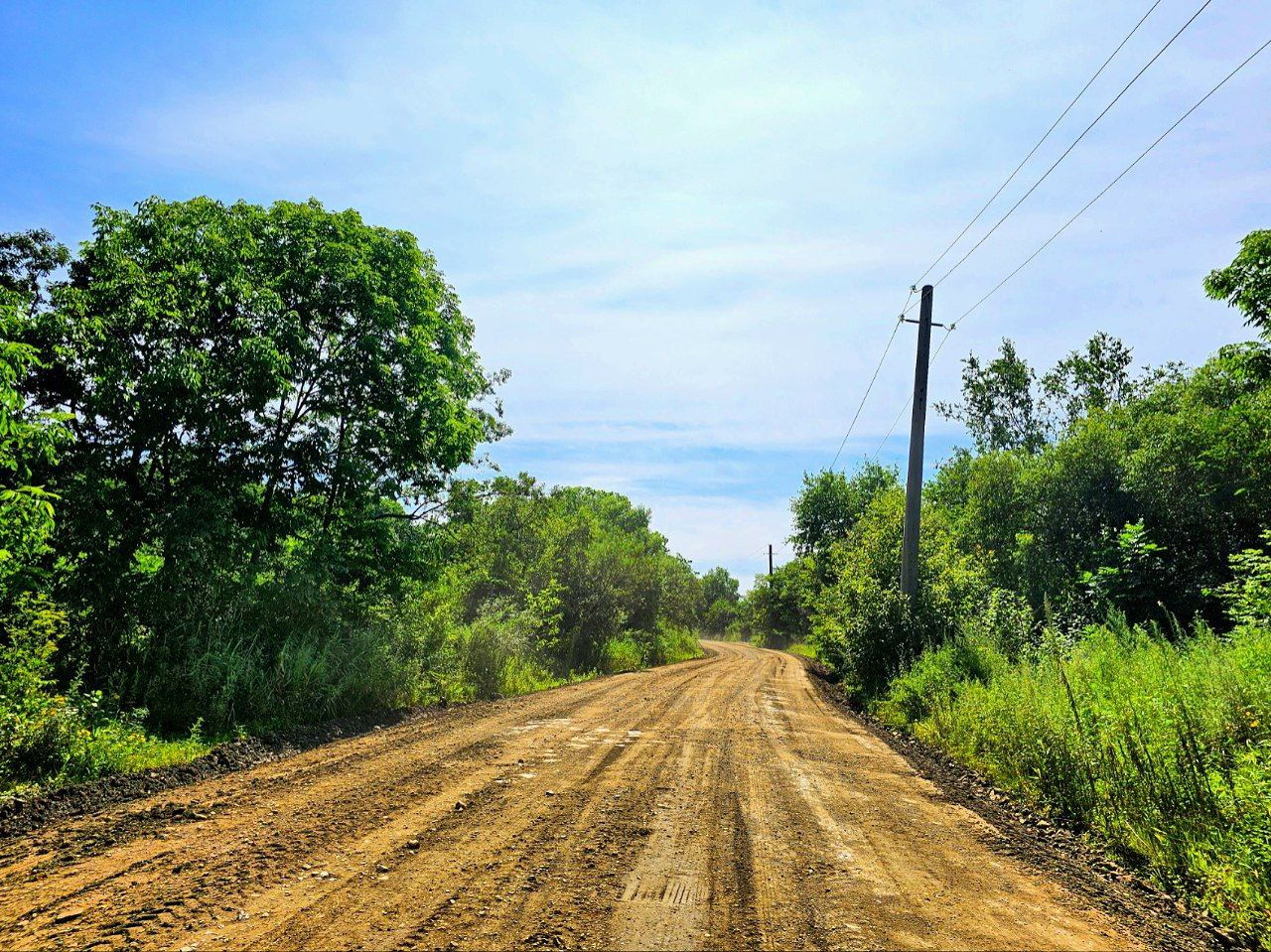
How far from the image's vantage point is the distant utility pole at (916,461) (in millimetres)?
14188

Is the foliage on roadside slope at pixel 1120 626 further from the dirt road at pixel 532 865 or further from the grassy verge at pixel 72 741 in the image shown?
the grassy verge at pixel 72 741

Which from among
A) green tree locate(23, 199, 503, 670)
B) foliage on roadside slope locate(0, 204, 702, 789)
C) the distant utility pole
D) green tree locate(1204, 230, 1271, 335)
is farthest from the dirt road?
green tree locate(1204, 230, 1271, 335)

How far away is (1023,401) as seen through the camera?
151ft

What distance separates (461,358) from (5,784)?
38.9 ft

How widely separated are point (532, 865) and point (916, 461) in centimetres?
1283

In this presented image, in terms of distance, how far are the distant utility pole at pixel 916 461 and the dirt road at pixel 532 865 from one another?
24.8ft

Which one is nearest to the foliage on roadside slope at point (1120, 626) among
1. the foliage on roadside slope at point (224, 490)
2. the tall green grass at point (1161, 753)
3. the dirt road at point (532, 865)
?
the tall green grass at point (1161, 753)

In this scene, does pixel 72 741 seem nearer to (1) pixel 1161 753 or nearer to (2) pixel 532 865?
(2) pixel 532 865

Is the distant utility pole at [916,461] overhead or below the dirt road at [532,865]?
overhead

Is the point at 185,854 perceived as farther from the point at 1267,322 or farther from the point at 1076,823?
the point at 1267,322

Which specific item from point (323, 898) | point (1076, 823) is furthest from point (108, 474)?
point (1076, 823)

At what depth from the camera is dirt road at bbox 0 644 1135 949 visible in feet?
11.1

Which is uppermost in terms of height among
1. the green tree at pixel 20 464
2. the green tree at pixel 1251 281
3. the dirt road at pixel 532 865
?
the green tree at pixel 1251 281

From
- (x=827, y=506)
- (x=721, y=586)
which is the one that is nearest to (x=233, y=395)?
(x=827, y=506)
